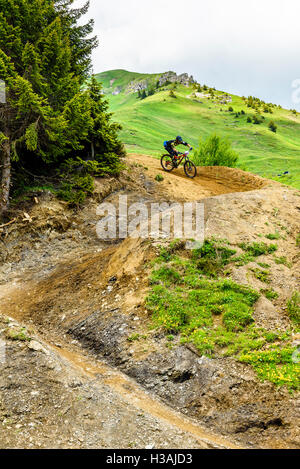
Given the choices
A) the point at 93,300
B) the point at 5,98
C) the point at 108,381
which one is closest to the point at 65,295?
the point at 93,300

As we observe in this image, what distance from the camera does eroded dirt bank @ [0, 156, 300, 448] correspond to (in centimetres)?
559

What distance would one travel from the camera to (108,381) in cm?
715

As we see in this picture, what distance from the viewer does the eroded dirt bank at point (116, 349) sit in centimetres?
559

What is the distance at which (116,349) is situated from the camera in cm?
829

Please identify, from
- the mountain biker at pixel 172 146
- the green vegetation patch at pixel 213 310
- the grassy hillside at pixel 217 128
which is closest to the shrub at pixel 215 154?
the grassy hillside at pixel 217 128

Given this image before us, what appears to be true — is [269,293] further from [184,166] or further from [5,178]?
[184,166]

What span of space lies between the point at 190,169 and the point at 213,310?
16210 mm

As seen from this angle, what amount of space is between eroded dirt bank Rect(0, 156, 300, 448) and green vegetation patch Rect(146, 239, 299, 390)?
269 mm

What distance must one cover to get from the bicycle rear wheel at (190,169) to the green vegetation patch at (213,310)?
43.0ft

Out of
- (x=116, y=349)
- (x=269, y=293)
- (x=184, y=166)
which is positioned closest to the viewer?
(x=116, y=349)

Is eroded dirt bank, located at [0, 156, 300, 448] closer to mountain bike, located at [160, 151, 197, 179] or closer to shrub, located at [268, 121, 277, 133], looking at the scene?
mountain bike, located at [160, 151, 197, 179]

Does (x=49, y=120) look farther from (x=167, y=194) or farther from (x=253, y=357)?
(x=253, y=357)

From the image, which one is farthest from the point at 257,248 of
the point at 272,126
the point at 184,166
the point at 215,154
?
the point at 272,126

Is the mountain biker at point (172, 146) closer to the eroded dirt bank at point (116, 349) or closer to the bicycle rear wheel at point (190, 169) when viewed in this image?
the bicycle rear wheel at point (190, 169)
